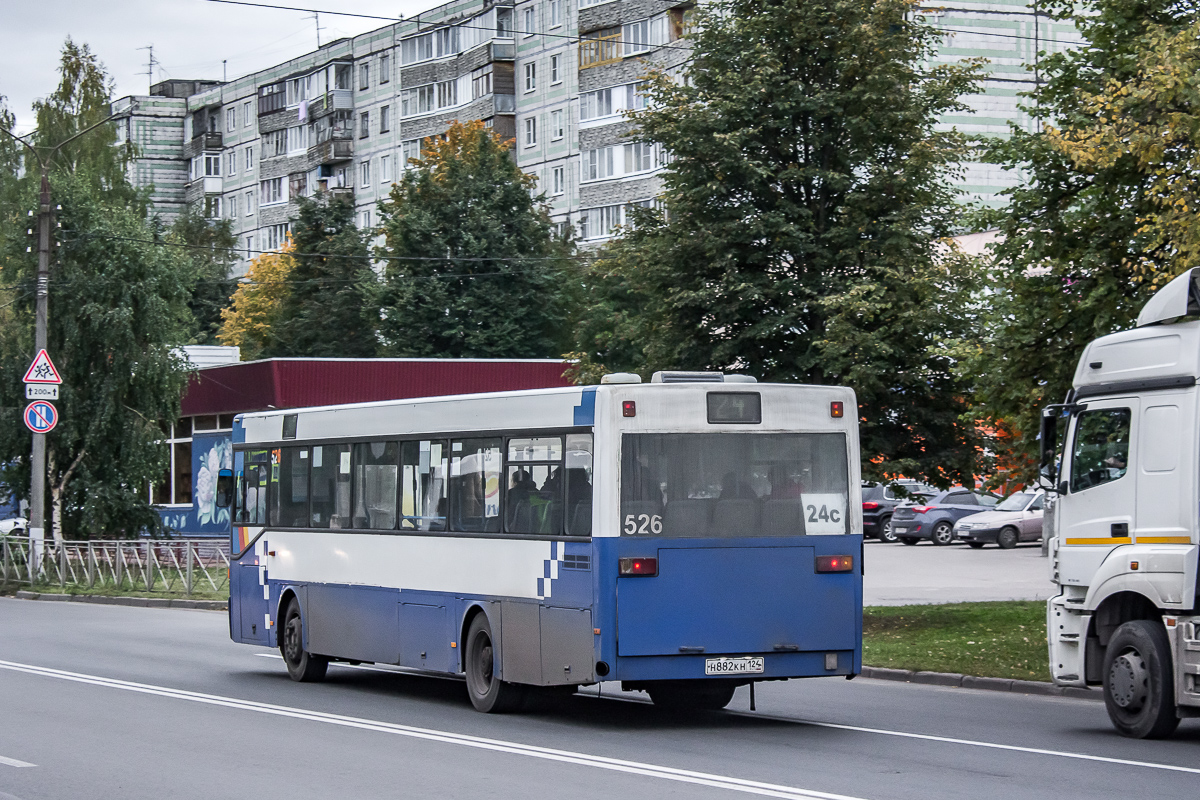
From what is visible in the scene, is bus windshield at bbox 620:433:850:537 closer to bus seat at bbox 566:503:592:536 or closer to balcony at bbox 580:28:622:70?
bus seat at bbox 566:503:592:536

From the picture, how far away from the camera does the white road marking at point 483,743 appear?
30.8ft

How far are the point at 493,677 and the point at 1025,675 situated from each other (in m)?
5.45

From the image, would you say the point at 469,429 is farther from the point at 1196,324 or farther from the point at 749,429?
the point at 1196,324

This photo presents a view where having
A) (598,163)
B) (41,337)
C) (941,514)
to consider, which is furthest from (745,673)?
(598,163)

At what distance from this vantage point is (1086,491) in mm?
12828

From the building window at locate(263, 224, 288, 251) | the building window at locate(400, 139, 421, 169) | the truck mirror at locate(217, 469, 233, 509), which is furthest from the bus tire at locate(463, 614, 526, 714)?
the building window at locate(263, 224, 288, 251)

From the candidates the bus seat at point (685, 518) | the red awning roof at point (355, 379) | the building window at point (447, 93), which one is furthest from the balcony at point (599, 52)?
the bus seat at point (685, 518)

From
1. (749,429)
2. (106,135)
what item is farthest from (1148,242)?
(106,135)

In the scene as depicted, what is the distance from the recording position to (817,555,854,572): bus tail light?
12.8 meters

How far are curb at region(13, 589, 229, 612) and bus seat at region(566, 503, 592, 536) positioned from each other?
16.2 m

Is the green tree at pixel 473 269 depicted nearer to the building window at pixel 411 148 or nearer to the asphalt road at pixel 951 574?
the asphalt road at pixel 951 574

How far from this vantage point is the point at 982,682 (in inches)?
626

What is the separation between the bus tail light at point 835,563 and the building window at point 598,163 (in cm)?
5058

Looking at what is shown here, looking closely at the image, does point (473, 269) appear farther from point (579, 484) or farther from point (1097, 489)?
point (1097, 489)
